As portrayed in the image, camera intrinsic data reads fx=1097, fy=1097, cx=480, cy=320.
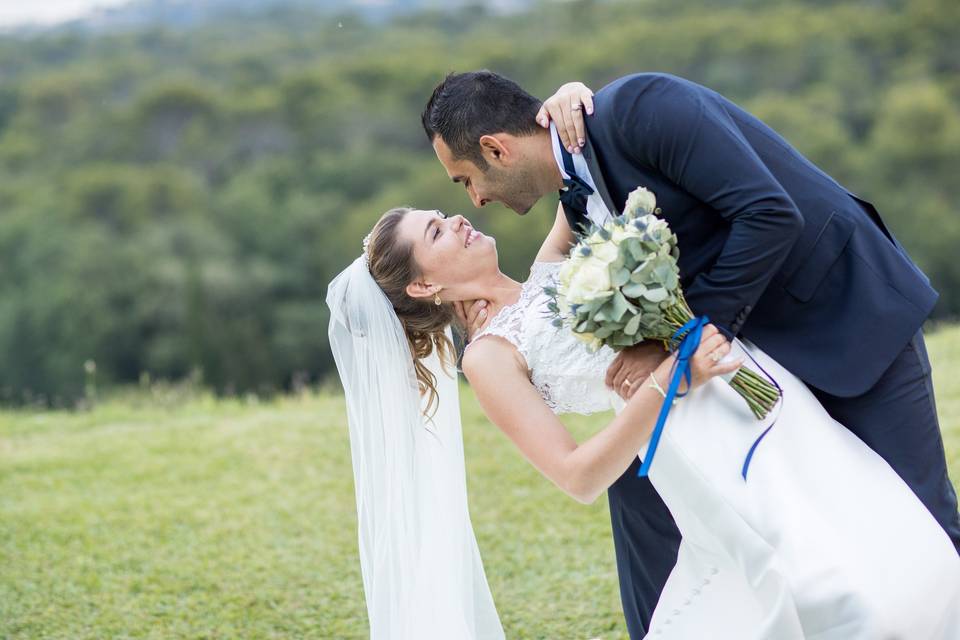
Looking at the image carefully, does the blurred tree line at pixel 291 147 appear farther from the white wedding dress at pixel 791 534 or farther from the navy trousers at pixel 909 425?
the navy trousers at pixel 909 425

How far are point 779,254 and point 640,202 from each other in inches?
15.1

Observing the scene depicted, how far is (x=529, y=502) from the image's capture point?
642 centimetres

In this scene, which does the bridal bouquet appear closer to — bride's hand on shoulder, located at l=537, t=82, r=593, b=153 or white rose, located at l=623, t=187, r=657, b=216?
white rose, located at l=623, t=187, r=657, b=216

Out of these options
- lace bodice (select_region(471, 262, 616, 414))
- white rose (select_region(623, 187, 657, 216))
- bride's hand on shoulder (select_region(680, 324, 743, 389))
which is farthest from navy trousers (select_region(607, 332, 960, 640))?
white rose (select_region(623, 187, 657, 216))

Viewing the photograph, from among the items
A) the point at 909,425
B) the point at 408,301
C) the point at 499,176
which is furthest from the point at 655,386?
the point at 408,301

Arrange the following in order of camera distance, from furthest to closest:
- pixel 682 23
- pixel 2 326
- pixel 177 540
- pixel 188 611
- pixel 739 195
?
pixel 682 23, pixel 2 326, pixel 177 540, pixel 188 611, pixel 739 195

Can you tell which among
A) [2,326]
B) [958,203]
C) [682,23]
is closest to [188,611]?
[2,326]

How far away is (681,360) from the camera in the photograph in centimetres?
282

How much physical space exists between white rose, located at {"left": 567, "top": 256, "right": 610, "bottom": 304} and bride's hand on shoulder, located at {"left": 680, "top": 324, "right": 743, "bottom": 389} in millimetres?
314

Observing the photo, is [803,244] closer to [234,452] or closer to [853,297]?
[853,297]

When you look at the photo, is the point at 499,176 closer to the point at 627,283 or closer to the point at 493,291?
the point at 493,291

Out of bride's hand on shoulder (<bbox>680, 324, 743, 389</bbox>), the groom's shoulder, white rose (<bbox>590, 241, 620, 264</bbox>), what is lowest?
bride's hand on shoulder (<bbox>680, 324, 743, 389</bbox>)

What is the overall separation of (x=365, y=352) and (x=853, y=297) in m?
1.59

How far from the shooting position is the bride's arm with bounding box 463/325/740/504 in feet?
9.53
